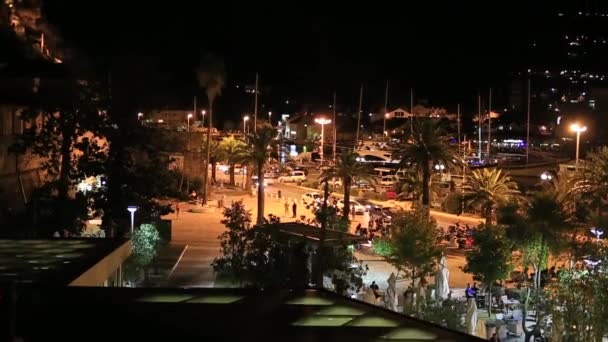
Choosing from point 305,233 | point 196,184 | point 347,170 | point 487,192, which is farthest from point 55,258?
point 196,184

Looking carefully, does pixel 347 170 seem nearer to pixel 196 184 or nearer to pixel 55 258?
pixel 196 184

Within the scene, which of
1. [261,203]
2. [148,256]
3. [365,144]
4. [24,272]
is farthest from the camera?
[365,144]

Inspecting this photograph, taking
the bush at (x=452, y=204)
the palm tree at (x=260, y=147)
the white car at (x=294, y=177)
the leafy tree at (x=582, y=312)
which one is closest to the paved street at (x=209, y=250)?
the bush at (x=452, y=204)

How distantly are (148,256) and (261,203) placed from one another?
791 inches

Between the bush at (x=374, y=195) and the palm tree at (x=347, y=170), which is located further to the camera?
the bush at (x=374, y=195)

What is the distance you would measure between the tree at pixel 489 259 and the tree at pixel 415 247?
4.77 feet

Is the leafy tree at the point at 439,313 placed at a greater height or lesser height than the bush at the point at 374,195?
lesser

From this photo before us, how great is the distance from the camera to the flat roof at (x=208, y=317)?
1131cm

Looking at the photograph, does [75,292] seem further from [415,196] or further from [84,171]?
[415,196]

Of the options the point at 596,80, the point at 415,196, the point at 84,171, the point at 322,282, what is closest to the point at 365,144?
the point at 415,196

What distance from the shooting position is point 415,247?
29.5 metres

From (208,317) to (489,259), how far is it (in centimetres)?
1818

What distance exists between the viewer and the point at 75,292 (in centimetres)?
1348

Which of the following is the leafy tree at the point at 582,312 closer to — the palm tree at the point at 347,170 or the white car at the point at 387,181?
the palm tree at the point at 347,170
